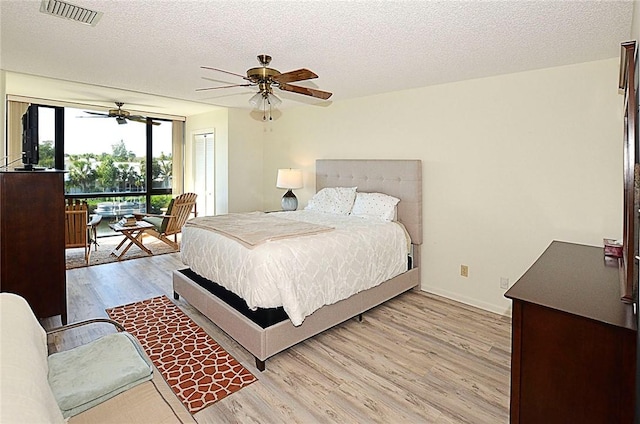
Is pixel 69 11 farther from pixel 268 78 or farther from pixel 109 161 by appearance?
pixel 109 161

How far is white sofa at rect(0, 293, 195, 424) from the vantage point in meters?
0.91

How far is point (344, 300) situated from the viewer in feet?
10.2

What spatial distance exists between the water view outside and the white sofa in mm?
5712

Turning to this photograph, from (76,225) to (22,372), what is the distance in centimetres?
460

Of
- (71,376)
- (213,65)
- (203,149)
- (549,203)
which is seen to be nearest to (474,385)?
(549,203)

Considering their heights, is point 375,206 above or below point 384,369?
above

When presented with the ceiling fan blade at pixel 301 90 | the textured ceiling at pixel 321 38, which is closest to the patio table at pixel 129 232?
the textured ceiling at pixel 321 38

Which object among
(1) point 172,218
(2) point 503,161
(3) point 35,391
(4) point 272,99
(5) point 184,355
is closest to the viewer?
(3) point 35,391

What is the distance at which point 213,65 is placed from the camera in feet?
11.0

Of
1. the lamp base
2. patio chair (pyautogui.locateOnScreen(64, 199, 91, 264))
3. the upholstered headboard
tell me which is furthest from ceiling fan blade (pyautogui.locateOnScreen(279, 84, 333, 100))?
patio chair (pyautogui.locateOnScreen(64, 199, 91, 264))

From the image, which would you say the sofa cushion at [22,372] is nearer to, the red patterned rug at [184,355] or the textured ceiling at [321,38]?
the red patterned rug at [184,355]

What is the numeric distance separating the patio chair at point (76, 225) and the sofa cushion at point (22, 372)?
388 centimetres

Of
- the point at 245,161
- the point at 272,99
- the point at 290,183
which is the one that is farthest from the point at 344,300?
the point at 245,161

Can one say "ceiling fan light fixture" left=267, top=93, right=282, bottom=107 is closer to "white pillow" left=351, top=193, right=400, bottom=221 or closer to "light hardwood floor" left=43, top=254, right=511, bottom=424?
"white pillow" left=351, top=193, right=400, bottom=221
